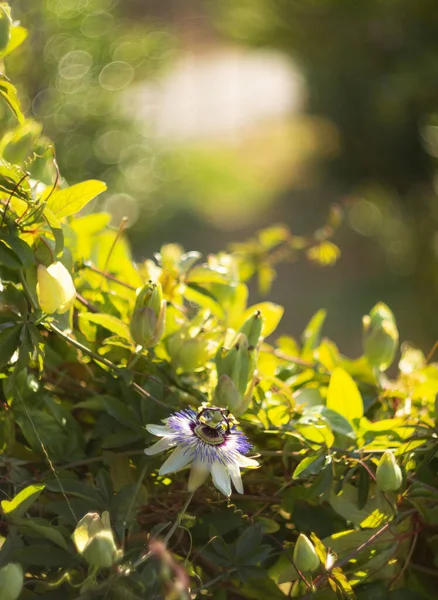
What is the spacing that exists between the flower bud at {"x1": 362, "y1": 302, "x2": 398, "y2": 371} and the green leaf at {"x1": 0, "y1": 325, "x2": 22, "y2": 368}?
0.27 metres

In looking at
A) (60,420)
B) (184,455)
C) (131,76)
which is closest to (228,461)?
(184,455)

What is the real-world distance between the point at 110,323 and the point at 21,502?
126mm

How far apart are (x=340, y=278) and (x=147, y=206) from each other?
0.96m

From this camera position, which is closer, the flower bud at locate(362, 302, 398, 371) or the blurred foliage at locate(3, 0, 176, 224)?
the flower bud at locate(362, 302, 398, 371)

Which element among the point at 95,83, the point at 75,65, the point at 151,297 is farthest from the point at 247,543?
the point at 95,83

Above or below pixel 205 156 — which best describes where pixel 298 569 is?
above

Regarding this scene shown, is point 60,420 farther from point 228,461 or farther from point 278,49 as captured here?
point 278,49

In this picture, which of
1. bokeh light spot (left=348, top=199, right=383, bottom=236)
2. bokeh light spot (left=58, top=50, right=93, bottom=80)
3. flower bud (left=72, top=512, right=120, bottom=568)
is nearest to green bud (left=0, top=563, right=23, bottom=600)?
flower bud (left=72, top=512, right=120, bottom=568)

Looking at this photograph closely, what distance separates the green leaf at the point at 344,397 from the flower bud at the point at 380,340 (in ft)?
0.27

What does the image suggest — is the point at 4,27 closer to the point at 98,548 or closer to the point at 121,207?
the point at 98,548

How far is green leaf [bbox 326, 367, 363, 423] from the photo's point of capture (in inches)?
20.9

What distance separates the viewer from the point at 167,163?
3.85 meters

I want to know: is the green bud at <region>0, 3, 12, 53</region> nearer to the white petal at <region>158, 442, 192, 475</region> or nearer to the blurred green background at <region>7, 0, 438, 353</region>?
the white petal at <region>158, 442, 192, 475</region>

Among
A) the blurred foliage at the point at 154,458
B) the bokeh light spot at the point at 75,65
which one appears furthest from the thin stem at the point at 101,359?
A: the bokeh light spot at the point at 75,65
